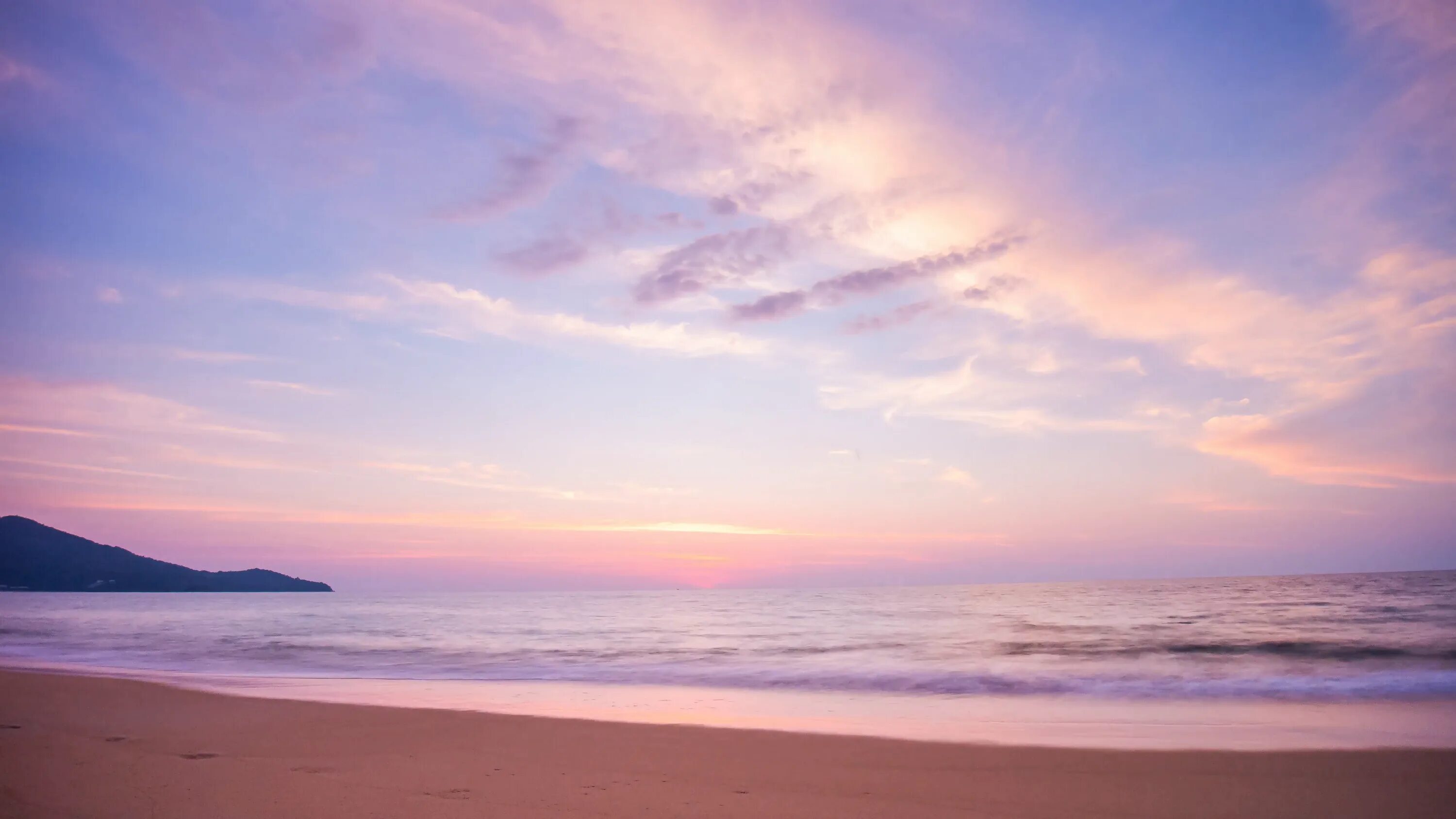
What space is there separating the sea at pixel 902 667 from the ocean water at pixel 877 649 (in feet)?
0.48

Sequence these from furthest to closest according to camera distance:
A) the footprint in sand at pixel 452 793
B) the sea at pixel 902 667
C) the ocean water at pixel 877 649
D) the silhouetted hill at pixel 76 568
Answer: the silhouetted hill at pixel 76 568
the ocean water at pixel 877 649
the sea at pixel 902 667
the footprint in sand at pixel 452 793

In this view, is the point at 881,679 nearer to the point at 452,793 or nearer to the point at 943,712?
the point at 943,712

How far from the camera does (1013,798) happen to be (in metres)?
6.14

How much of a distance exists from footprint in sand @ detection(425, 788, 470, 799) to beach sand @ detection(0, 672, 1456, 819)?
4 centimetres

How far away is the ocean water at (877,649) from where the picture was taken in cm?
1600

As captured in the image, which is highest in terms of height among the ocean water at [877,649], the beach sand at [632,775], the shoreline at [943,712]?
the beach sand at [632,775]

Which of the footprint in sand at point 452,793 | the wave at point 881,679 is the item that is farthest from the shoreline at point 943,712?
the footprint in sand at point 452,793

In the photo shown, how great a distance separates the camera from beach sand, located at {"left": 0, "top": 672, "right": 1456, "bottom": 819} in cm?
566

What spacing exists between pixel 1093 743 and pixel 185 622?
→ 52250 millimetres

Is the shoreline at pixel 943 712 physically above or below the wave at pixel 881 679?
above

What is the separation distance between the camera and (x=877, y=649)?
79.6 feet

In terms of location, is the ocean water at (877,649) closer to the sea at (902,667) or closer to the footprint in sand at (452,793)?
the sea at (902,667)

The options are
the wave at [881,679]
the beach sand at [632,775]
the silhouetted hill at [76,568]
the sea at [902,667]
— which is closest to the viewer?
the beach sand at [632,775]

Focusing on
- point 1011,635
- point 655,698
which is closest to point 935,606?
point 1011,635
